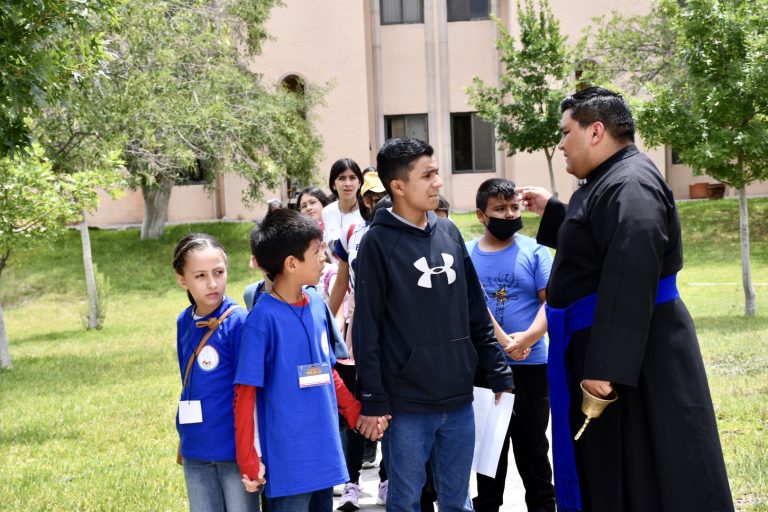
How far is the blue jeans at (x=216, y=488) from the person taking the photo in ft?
14.1

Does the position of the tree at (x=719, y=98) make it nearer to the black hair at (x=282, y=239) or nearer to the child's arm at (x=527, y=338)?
the child's arm at (x=527, y=338)

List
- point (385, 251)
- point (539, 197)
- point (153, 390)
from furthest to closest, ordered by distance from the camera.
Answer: point (153, 390), point (539, 197), point (385, 251)

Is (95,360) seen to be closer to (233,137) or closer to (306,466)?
(233,137)

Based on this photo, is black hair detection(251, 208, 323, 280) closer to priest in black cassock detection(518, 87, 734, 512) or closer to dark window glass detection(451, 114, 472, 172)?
priest in black cassock detection(518, 87, 734, 512)

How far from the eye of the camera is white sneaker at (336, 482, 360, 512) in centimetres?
602

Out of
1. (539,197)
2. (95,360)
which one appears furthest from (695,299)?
(539,197)

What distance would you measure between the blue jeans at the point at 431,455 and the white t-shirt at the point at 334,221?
108 inches

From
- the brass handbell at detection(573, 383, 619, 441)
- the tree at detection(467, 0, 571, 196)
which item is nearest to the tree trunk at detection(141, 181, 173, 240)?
the tree at detection(467, 0, 571, 196)

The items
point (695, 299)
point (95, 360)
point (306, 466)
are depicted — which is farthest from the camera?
point (695, 299)

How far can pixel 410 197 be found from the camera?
4.55 meters

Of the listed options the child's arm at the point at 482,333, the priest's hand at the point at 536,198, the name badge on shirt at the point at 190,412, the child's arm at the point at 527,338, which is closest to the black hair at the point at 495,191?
the priest's hand at the point at 536,198

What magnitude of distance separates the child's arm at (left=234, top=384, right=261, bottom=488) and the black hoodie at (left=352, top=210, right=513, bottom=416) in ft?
1.66

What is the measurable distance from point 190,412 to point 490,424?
151 centimetres

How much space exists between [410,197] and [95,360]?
1166 cm
